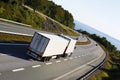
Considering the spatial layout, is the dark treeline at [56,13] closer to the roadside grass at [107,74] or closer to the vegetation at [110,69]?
the vegetation at [110,69]

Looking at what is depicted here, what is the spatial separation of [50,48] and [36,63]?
268cm

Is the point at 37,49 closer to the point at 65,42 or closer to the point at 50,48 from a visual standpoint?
the point at 50,48

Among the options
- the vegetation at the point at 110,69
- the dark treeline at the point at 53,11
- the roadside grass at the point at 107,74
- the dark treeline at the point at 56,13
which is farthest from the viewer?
the dark treeline at the point at 56,13

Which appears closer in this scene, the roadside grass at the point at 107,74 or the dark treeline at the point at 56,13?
the roadside grass at the point at 107,74

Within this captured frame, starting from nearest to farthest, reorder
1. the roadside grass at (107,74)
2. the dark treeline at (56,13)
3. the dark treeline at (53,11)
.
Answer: the roadside grass at (107,74), the dark treeline at (53,11), the dark treeline at (56,13)

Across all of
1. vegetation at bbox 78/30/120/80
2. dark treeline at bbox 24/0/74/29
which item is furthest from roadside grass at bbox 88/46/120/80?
dark treeline at bbox 24/0/74/29

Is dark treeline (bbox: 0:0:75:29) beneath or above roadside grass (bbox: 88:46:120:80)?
beneath

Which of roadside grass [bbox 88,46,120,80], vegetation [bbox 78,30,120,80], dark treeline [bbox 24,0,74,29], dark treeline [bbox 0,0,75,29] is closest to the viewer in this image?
roadside grass [bbox 88,46,120,80]

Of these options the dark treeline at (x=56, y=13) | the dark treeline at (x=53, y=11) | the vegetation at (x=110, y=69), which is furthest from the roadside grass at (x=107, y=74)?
the dark treeline at (x=56, y=13)

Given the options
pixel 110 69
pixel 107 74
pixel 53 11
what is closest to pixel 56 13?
pixel 53 11

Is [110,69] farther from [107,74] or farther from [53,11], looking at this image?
[53,11]

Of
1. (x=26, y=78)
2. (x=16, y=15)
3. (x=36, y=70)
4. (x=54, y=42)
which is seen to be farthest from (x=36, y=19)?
(x=26, y=78)

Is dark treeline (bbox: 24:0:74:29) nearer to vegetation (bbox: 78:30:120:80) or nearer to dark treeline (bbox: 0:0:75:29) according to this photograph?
dark treeline (bbox: 0:0:75:29)

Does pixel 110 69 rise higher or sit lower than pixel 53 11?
higher
